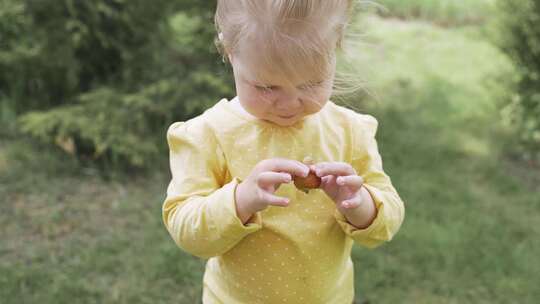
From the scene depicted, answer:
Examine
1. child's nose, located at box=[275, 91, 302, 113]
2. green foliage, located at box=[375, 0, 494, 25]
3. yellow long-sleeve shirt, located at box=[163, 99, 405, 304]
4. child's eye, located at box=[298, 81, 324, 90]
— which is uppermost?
child's eye, located at box=[298, 81, 324, 90]

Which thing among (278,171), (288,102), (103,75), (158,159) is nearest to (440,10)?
(103,75)

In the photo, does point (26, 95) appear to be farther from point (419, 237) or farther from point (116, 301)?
point (419, 237)

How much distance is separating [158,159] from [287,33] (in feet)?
10.5

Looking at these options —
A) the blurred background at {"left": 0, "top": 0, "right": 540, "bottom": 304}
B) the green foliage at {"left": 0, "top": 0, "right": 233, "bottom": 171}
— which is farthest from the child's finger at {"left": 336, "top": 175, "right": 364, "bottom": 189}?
the green foliage at {"left": 0, "top": 0, "right": 233, "bottom": 171}

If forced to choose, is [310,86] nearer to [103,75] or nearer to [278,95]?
[278,95]

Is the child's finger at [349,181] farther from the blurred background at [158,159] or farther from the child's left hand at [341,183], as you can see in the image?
the blurred background at [158,159]

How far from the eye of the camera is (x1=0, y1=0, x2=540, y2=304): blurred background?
3324 mm

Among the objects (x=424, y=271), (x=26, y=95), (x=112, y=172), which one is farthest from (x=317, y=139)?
(x=26, y=95)

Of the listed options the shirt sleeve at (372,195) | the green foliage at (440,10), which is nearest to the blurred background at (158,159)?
the shirt sleeve at (372,195)

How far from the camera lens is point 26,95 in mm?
4789

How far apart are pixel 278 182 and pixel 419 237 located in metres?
2.61

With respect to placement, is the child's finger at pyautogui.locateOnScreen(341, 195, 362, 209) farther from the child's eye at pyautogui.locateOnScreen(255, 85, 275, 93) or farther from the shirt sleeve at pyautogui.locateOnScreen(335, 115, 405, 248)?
the child's eye at pyautogui.locateOnScreen(255, 85, 275, 93)

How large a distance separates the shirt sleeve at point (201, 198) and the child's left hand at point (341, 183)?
211 mm

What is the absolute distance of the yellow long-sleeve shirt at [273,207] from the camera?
1583mm
